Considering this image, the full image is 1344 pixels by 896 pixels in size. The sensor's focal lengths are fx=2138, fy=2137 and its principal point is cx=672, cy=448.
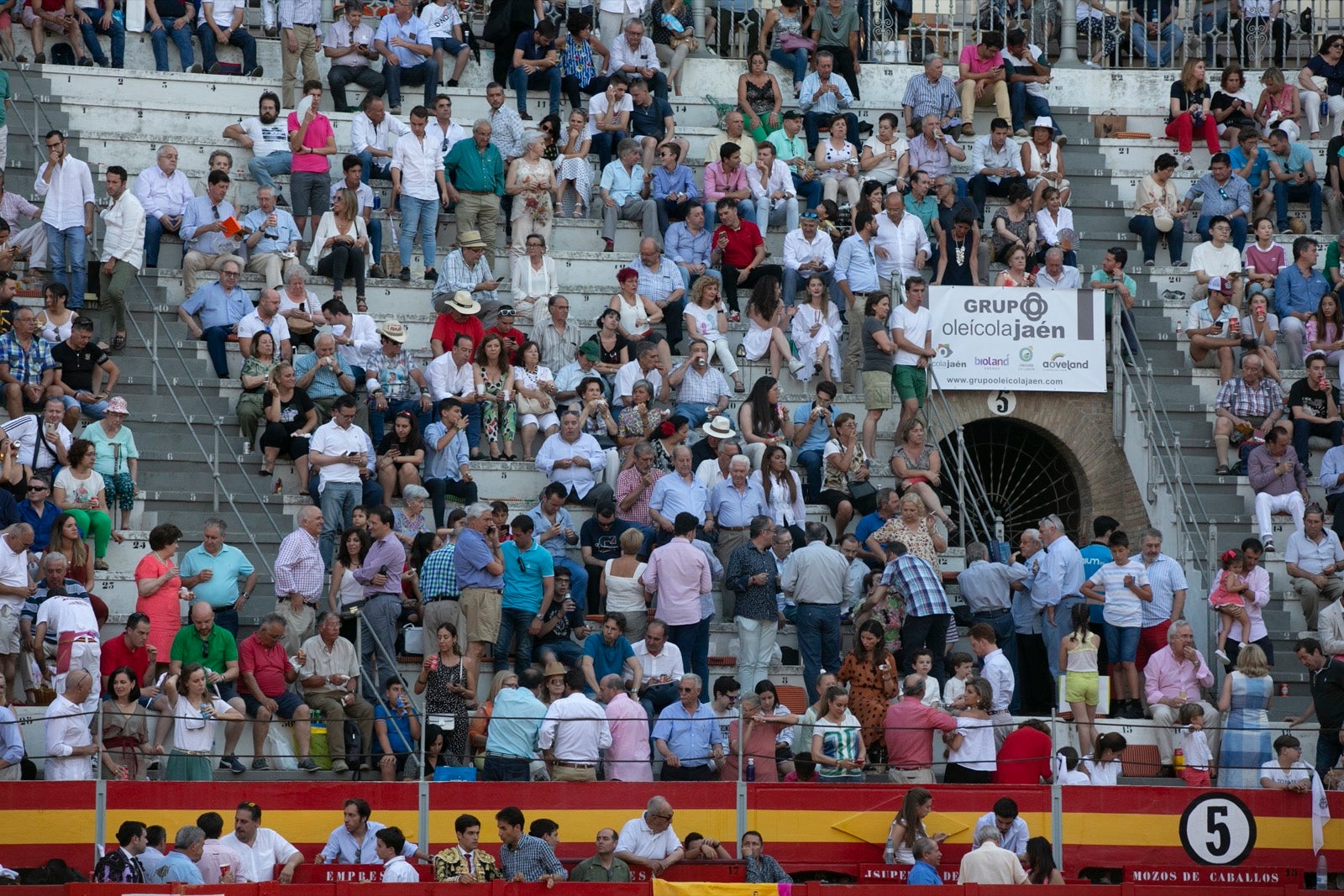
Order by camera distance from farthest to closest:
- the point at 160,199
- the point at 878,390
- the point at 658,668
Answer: the point at 160,199
the point at 878,390
the point at 658,668

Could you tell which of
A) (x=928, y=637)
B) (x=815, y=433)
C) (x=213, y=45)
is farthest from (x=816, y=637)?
(x=213, y=45)

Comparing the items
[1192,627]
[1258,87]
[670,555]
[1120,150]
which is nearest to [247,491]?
[670,555]

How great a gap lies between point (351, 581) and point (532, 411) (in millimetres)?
3114

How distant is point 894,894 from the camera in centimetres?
1535

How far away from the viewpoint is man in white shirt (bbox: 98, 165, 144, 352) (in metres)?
20.6

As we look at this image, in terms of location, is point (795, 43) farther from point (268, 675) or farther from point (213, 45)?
point (268, 675)

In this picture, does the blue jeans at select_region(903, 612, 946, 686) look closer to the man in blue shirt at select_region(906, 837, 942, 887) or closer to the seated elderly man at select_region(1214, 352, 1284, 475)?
the man in blue shirt at select_region(906, 837, 942, 887)

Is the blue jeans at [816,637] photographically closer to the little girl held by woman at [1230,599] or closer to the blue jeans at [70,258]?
the little girl held by woman at [1230,599]

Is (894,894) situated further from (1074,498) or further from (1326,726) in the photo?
(1074,498)

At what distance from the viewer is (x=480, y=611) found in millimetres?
17969

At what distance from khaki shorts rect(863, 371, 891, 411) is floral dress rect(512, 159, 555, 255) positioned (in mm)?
3971

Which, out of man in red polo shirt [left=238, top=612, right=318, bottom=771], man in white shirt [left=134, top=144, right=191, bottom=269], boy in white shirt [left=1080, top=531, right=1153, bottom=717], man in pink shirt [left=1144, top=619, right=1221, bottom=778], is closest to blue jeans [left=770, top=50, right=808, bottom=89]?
man in white shirt [left=134, top=144, right=191, bottom=269]

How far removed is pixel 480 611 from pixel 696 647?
197 cm

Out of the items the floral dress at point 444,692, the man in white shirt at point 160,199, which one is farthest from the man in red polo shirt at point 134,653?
the man in white shirt at point 160,199
